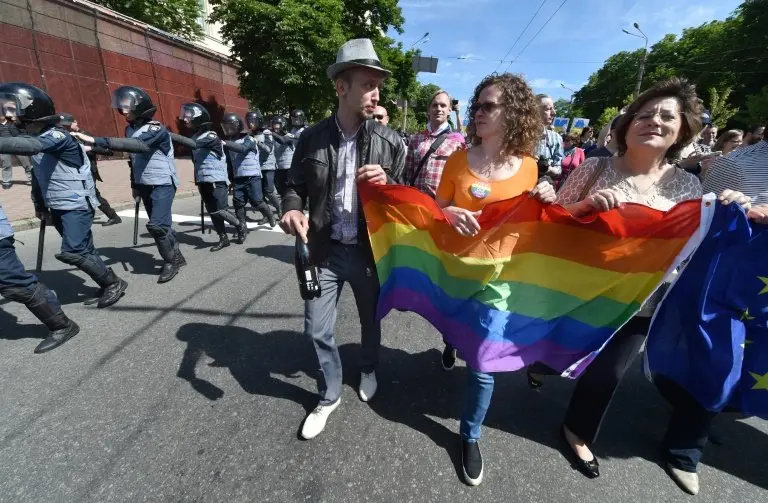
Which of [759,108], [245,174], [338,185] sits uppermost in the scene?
[759,108]

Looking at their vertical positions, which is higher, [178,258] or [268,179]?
[268,179]

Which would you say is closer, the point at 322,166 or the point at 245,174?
the point at 322,166

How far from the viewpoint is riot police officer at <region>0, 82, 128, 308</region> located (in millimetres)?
3143

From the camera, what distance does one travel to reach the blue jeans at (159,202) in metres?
4.57

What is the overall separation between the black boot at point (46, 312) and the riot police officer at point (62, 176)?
0.56 meters

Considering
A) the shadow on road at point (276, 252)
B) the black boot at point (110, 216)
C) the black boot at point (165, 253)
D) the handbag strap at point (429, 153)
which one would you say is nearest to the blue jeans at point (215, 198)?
the shadow on road at point (276, 252)

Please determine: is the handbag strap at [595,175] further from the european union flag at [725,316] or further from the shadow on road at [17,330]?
the shadow on road at [17,330]

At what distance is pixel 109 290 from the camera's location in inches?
152

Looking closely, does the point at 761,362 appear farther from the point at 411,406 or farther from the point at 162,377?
the point at 162,377

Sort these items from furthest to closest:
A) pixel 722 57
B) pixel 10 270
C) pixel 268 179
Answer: pixel 722 57
pixel 268 179
pixel 10 270

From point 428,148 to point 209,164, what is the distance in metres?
3.72

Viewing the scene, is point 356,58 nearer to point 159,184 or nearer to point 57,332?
point 57,332

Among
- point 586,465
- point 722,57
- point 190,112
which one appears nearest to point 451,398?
point 586,465

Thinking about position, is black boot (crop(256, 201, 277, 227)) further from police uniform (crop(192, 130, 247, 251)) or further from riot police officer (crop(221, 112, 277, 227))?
police uniform (crop(192, 130, 247, 251))
